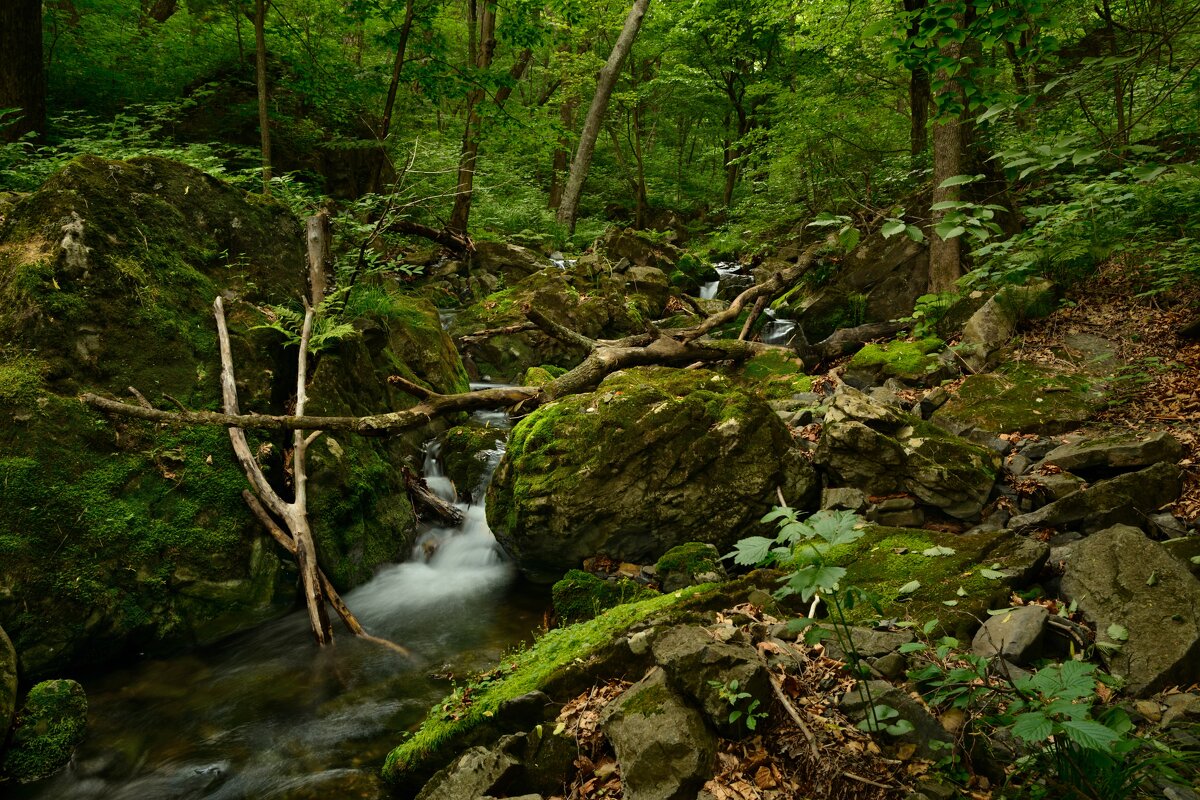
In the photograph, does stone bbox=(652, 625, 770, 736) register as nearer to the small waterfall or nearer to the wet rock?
the wet rock

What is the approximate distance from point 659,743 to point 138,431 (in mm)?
5059

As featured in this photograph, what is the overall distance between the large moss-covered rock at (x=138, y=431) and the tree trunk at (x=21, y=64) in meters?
3.83

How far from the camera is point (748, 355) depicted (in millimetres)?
9602

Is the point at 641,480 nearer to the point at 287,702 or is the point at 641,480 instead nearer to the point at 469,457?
the point at 469,457

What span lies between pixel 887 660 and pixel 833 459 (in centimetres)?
318

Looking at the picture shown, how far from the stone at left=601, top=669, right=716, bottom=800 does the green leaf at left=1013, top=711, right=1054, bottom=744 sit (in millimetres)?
1124

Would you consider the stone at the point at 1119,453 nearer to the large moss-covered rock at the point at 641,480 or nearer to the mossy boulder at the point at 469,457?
the large moss-covered rock at the point at 641,480

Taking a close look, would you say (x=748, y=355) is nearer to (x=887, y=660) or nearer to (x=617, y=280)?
(x=617, y=280)

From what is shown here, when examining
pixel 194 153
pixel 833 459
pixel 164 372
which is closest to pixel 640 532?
pixel 833 459

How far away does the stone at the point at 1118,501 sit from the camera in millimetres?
4160

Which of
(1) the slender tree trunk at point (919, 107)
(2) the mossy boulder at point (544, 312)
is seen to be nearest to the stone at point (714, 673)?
(2) the mossy boulder at point (544, 312)

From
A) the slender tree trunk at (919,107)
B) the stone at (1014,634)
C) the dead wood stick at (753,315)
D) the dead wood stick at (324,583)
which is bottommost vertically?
the dead wood stick at (324,583)

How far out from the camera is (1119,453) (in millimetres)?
4820

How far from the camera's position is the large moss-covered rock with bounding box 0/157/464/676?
437 centimetres
